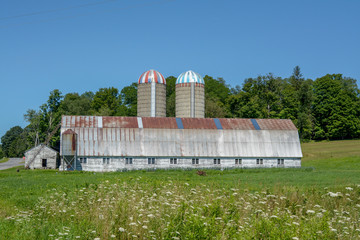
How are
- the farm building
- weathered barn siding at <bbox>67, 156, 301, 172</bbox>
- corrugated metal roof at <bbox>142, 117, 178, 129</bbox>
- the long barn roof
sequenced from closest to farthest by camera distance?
weathered barn siding at <bbox>67, 156, 301, 172</bbox> < the farm building < the long barn roof < corrugated metal roof at <bbox>142, 117, 178, 129</bbox>

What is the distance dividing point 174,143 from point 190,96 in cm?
1866

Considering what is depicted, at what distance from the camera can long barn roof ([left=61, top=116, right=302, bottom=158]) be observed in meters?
49.4

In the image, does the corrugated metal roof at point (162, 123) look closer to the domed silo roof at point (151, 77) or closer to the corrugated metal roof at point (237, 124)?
the corrugated metal roof at point (237, 124)

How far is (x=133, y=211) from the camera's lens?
13594mm

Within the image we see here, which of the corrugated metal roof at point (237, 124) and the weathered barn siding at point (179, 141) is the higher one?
the corrugated metal roof at point (237, 124)

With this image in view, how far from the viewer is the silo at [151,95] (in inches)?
2648

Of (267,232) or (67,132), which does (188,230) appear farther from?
(67,132)

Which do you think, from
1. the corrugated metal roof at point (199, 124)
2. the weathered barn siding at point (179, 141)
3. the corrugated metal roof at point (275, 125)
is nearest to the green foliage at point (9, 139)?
the weathered barn siding at point (179, 141)

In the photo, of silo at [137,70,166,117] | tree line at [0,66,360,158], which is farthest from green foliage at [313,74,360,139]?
silo at [137,70,166,117]

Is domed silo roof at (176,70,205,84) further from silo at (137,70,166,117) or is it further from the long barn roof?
the long barn roof

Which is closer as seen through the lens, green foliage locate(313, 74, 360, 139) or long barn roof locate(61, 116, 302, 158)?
long barn roof locate(61, 116, 302, 158)

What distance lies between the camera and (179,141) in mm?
51281

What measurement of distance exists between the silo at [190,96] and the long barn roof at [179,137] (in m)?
12.9

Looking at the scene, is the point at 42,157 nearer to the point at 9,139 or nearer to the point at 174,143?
the point at 174,143
